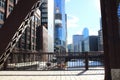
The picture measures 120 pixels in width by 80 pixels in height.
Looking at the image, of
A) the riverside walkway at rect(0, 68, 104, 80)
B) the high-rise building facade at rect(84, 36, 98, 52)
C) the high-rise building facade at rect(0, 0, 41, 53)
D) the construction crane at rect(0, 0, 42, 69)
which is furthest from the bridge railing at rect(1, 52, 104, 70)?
the high-rise building facade at rect(84, 36, 98, 52)

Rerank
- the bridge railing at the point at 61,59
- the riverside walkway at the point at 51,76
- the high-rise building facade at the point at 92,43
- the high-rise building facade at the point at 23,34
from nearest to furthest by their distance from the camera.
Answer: the riverside walkway at the point at 51,76 → the bridge railing at the point at 61,59 → the high-rise building facade at the point at 23,34 → the high-rise building facade at the point at 92,43

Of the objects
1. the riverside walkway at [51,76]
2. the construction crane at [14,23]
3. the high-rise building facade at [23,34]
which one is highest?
the high-rise building facade at [23,34]

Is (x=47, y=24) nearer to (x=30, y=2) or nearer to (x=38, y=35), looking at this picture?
(x=38, y=35)

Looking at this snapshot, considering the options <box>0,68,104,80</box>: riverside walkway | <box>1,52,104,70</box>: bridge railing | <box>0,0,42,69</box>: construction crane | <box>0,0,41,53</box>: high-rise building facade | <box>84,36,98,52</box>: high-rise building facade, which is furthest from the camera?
<box>84,36,98,52</box>: high-rise building facade

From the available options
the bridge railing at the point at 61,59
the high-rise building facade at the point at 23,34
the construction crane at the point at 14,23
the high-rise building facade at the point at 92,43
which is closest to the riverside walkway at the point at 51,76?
the construction crane at the point at 14,23

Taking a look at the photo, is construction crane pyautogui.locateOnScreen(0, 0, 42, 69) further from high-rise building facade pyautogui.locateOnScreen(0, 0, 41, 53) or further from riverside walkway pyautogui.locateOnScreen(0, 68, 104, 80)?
high-rise building facade pyautogui.locateOnScreen(0, 0, 41, 53)

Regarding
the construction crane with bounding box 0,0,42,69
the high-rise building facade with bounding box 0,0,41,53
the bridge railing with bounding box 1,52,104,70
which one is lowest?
the bridge railing with bounding box 1,52,104,70

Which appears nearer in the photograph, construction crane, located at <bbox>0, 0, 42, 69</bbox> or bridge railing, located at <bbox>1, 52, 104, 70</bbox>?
construction crane, located at <bbox>0, 0, 42, 69</bbox>

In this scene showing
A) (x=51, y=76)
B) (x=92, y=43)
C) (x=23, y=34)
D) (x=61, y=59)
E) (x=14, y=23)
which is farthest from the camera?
(x=92, y=43)

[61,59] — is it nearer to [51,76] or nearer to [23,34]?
[51,76]

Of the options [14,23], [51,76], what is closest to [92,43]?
[51,76]

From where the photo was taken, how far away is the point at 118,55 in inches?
259

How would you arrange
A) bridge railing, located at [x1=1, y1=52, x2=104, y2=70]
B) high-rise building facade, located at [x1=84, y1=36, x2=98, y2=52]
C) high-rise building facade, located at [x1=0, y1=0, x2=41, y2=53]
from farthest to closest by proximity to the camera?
high-rise building facade, located at [x1=84, y1=36, x2=98, y2=52]
high-rise building facade, located at [x1=0, y1=0, x2=41, y2=53]
bridge railing, located at [x1=1, y1=52, x2=104, y2=70]

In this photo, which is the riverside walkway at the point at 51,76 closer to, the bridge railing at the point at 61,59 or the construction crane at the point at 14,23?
the construction crane at the point at 14,23
